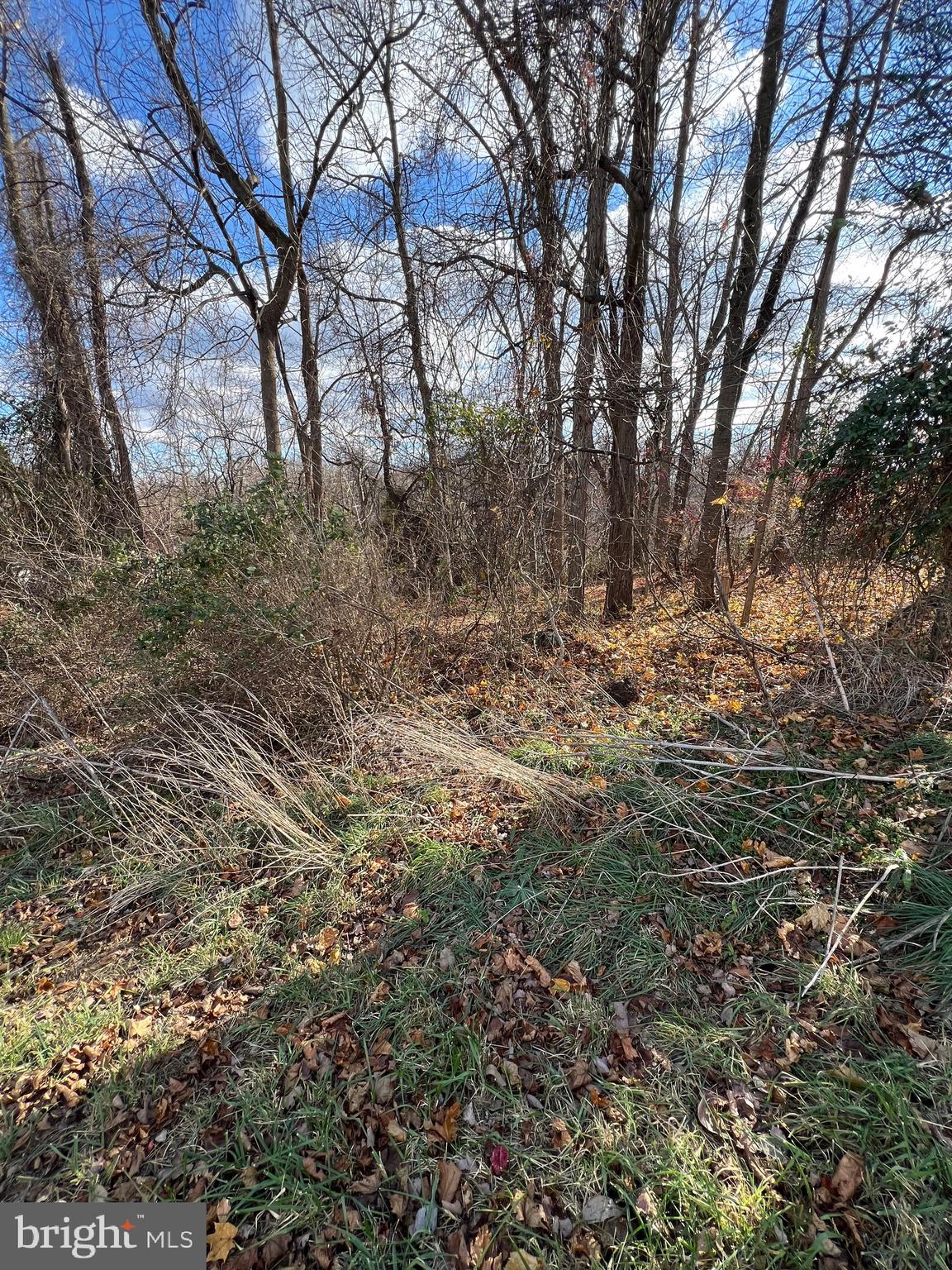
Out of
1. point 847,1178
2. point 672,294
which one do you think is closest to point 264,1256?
point 847,1178

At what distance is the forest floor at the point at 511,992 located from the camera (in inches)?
56.8

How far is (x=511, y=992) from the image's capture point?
6.75 ft

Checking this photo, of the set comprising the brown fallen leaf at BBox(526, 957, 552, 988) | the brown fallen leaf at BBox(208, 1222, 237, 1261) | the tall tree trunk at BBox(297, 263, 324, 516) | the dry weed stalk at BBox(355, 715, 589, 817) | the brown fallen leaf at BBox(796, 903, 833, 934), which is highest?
the tall tree trunk at BBox(297, 263, 324, 516)

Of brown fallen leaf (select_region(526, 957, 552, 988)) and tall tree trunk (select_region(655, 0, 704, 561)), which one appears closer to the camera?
brown fallen leaf (select_region(526, 957, 552, 988))

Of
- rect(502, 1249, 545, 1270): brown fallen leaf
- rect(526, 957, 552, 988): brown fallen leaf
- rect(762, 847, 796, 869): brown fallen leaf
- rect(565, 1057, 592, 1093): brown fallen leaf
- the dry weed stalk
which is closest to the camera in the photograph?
rect(502, 1249, 545, 1270): brown fallen leaf

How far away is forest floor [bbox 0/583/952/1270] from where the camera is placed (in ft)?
4.73

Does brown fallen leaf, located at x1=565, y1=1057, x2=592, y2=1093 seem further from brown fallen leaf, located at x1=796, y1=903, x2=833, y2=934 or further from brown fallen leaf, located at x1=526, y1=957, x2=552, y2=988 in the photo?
brown fallen leaf, located at x1=796, y1=903, x2=833, y2=934

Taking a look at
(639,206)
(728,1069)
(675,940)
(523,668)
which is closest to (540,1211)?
(728,1069)

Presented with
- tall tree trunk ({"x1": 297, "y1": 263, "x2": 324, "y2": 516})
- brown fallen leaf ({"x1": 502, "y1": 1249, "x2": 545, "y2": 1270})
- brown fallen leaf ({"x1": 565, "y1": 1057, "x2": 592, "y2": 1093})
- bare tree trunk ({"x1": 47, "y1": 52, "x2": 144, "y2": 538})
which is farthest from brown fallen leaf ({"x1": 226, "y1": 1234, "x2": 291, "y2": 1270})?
bare tree trunk ({"x1": 47, "y1": 52, "x2": 144, "y2": 538})

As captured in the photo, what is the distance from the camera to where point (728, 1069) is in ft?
5.57

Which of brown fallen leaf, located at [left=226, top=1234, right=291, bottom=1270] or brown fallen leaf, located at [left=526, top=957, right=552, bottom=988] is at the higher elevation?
brown fallen leaf, located at [left=526, top=957, right=552, bottom=988]

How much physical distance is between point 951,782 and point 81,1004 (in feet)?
14.5

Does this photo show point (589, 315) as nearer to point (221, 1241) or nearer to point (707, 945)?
point (707, 945)

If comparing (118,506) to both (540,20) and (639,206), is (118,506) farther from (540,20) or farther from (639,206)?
(639,206)
